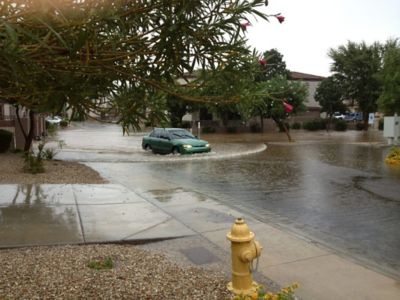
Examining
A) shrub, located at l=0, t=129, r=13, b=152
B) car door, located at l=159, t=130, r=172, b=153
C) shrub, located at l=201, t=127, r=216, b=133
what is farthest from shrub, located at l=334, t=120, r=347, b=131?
shrub, located at l=0, t=129, r=13, b=152

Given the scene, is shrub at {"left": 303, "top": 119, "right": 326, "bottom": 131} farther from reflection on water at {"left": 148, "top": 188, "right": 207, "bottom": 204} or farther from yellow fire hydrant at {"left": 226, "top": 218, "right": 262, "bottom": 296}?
yellow fire hydrant at {"left": 226, "top": 218, "right": 262, "bottom": 296}

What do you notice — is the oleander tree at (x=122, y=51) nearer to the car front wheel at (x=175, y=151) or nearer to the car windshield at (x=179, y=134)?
the car front wheel at (x=175, y=151)

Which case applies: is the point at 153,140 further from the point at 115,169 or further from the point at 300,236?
the point at 300,236

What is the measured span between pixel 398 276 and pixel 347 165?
40.1ft

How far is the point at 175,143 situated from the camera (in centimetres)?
2198

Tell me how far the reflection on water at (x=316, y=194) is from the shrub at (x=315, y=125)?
98.3 feet

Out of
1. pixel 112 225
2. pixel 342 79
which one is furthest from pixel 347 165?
pixel 342 79

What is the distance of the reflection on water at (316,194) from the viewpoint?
23.3 ft

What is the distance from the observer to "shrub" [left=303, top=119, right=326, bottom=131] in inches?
1960

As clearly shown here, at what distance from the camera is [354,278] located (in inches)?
204

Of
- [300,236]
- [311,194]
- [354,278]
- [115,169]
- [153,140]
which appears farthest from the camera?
[153,140]

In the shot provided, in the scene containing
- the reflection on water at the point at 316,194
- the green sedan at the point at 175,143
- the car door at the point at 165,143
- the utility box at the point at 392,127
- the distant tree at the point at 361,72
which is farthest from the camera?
the distant tree at the point at 361,72

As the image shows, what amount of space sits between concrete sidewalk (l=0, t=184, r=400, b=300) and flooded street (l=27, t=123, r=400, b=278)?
19.3 inches

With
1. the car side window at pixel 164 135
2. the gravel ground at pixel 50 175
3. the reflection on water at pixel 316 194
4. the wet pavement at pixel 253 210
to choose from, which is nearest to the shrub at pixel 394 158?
the reflection on water at pixel 316 194
